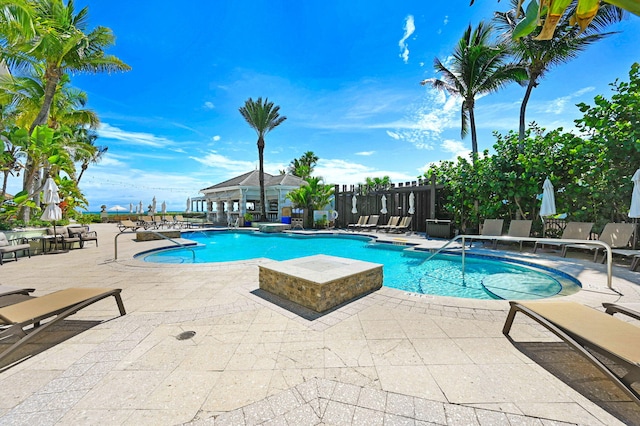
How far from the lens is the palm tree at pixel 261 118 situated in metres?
19.5

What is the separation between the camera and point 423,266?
7.75 m

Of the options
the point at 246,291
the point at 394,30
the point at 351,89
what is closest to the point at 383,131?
the point at 351,89

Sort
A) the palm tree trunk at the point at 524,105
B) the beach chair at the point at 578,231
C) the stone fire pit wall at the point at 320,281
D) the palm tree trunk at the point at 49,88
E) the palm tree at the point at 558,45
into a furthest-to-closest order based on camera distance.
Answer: the palm tree trunk at the point at 524,105 < the palm tree trunk at the point at 49,88 < the palm tree at the point at 558,45 < the beach chair at the point at 578,231 < the stone fire pit wall at the point at 320,281

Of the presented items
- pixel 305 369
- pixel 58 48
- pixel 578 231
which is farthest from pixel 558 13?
pixel 58 48

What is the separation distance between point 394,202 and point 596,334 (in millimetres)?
13454

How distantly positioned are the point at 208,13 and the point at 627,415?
44.6ft

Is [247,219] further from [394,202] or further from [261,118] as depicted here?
[394,202]

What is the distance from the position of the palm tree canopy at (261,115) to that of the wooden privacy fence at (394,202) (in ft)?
24.9

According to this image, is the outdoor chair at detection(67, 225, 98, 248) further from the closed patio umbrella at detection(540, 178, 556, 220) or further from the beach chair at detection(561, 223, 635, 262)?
the beach chair at detection(561, 223, 635, 262)

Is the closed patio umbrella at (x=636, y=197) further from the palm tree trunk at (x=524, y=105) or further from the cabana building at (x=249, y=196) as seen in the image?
the cabana building at (x=249, y=196)

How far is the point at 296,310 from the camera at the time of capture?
3820 mm

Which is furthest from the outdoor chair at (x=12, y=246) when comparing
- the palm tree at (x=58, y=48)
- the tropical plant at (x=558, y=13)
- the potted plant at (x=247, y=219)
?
the tropical plant at (x=558, y=13)

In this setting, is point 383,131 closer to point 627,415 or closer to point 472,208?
point 472,208

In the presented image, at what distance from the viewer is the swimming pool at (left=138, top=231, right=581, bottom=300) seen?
17.7ft
